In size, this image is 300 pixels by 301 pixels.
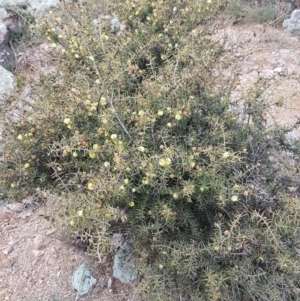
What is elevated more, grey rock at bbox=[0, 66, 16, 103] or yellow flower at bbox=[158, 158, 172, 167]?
yellow flower at bbox=[158, 158, 172, 167]

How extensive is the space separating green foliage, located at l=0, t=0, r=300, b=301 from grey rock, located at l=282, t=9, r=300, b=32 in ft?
8.55

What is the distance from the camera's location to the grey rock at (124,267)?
2.07 metres

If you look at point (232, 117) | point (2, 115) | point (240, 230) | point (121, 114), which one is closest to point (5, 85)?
point (2, 115)

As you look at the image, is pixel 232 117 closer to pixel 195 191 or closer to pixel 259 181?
pixel 259 181

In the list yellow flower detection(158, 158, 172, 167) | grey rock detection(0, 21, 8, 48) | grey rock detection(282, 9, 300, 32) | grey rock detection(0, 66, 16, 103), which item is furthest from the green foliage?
grey rock detection(282, 9, 300, 32)

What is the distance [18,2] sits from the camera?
436 centimetres

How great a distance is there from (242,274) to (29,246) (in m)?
1.40

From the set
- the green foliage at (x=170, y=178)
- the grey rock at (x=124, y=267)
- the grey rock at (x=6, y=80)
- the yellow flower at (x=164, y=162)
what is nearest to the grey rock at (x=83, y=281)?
the grey rock at (x=124, y=267)

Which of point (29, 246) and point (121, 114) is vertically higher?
point (121, 114)

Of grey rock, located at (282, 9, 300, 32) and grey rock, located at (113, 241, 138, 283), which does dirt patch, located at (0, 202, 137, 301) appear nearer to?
grey rock, located at (113, 241, 138, 283)

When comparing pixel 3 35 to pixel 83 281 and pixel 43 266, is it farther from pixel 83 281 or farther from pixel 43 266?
pixel 83 281

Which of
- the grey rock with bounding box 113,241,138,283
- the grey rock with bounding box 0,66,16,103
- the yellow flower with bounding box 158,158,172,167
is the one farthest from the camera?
the grey rock with bounding box 0,66,16,103

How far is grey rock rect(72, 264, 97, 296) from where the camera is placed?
6.93 ft

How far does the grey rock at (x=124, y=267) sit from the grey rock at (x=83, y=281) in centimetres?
14
